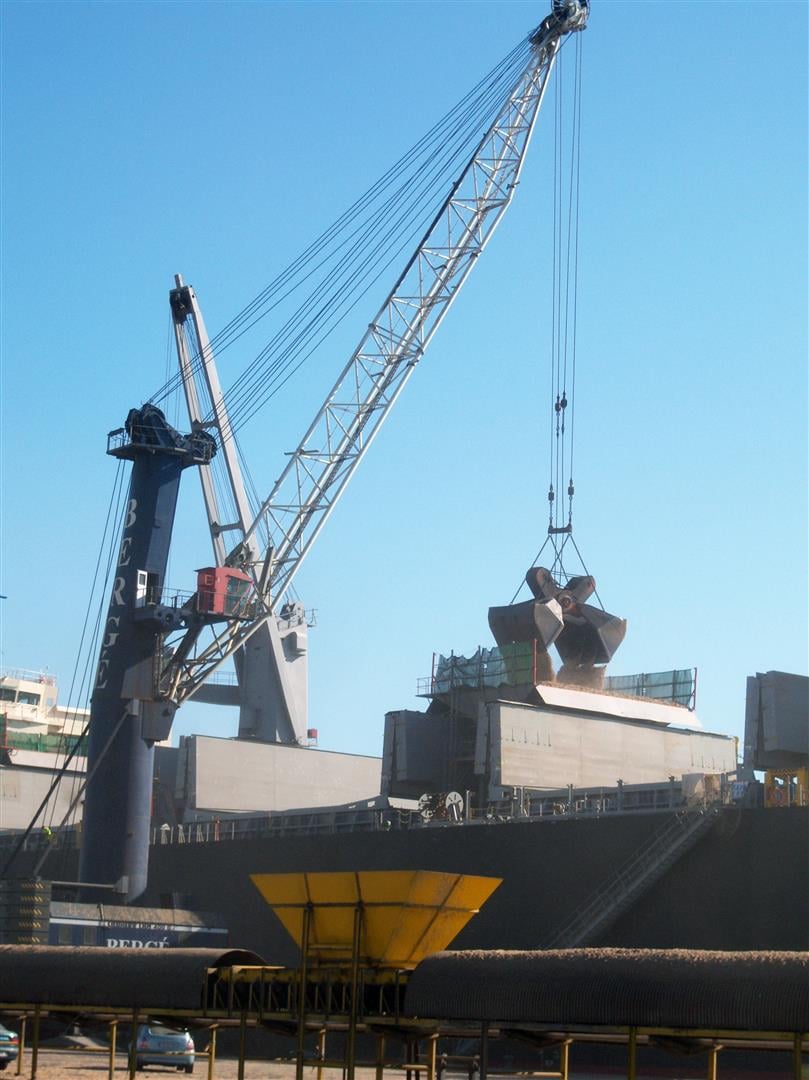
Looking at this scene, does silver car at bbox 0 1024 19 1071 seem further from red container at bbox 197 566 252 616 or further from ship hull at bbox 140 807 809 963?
red container at bbox 197 566 252 616

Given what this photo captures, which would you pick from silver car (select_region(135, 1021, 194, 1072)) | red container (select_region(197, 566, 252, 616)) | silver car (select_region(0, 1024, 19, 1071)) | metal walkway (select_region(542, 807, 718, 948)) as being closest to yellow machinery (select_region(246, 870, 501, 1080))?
silver car (select_region(135, 1021, 194, 1072))

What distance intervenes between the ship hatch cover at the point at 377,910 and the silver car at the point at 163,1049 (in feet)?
38.0

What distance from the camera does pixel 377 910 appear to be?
2011cm

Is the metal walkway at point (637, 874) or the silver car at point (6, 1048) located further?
the metal walkway at point (637, 874)

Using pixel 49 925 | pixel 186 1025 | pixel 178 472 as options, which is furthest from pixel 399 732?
pixel 186 1025

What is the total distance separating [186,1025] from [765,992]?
10.6 meters

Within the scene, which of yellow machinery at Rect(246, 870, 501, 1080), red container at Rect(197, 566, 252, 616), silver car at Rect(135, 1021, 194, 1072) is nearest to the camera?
yellow machinery at Rect(246, 870, 501, 1080)

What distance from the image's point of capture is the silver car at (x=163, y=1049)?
102 feet

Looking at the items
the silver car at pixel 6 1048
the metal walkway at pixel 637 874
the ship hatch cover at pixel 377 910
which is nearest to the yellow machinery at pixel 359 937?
the ship hatch cover at pixel 377 910

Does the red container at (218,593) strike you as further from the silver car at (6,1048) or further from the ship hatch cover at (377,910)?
the ship hatch cover at (377,910)

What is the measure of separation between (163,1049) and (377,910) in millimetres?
13307

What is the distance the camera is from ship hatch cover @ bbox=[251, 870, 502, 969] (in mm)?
19969

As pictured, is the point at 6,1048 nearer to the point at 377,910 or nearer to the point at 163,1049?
the point at 163,1049

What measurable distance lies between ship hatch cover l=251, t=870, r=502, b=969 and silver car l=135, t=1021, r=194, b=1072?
11596 millimetres
